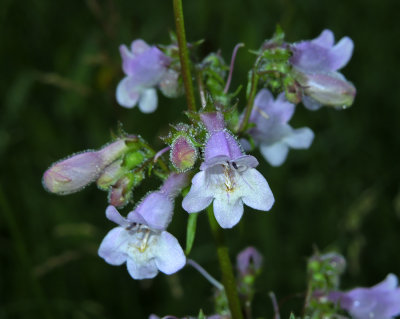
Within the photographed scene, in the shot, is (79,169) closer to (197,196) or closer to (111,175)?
(111,175)

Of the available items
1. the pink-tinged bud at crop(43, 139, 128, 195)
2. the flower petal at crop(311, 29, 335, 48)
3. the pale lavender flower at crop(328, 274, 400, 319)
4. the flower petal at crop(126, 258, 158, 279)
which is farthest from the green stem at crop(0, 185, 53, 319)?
the flower petal at crop(311, 29, 335, 48)

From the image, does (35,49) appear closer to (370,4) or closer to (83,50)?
(83,50)

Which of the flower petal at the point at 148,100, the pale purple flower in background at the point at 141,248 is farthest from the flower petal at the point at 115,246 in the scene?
the flower petal at the point at 148,100

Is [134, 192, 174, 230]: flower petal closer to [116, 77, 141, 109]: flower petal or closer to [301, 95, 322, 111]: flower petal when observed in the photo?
[116, 77, 141, 109]: flower petal

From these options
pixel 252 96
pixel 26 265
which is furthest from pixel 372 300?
pixel 26 265

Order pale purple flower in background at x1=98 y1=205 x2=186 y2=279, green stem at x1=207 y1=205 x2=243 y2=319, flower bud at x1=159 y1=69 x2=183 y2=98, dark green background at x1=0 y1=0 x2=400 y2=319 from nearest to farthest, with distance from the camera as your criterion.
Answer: pale purple flower in background at x1=98 y1=205 x2=186 y2=279
green stem at x1=207 y1=205 x2=243 y2=319
flower bud at x1=159 y1=69 x2=183 y2=98
dark green background at x1=0 y1=0 x2=400 y2=319

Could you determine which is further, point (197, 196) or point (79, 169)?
point (79, 169)

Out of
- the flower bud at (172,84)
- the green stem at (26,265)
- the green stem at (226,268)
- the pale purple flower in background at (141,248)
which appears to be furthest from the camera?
the green stem at (26,265)

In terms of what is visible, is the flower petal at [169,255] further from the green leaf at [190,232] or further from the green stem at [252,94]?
the green stem at [252,94]
